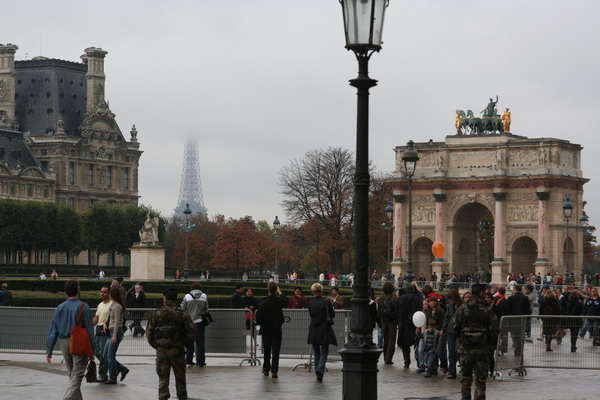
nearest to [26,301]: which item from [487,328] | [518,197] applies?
[487,328]

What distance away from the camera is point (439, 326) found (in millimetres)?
26188

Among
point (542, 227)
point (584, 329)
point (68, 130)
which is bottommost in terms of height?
point (584, 329)

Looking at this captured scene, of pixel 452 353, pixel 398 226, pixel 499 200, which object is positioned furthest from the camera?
pixel 398 226

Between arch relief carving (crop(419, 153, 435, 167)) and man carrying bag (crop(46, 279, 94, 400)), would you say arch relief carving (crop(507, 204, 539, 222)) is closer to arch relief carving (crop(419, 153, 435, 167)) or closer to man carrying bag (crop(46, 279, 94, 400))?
arch relief carving (crop(419, 153, 435, 167))

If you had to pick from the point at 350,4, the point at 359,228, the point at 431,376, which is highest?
the point at 350,4

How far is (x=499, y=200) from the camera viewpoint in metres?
96.2

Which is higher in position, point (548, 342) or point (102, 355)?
point (548, 342)

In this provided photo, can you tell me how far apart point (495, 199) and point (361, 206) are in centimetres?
8183

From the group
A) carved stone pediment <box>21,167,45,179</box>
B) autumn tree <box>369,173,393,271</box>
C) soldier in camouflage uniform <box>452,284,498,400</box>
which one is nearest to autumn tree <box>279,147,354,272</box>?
autumn tree <box>369,173,393,271</box>

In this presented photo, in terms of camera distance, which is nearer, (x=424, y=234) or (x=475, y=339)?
(x=475, y=339)

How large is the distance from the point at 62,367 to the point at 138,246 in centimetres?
5242

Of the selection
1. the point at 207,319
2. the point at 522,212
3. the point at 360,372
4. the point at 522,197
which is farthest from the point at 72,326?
the point at 522,212

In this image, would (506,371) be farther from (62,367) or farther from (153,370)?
(62,367)

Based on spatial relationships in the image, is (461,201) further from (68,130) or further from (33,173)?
(68,130)
